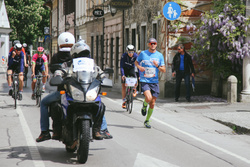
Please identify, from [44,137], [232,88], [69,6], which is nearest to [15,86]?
[232,88]

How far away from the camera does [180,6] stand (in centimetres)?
2145

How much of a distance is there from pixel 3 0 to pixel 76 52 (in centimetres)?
6010

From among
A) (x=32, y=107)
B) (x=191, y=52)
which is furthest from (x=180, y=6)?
(x=32, y=107)

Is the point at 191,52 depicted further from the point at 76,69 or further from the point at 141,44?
the point at 76,69

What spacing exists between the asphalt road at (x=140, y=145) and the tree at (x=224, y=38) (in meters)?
4.84

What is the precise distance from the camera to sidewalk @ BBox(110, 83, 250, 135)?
40.7 ft

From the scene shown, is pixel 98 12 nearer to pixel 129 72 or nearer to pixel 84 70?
pixel 129 72

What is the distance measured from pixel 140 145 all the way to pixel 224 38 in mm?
10029

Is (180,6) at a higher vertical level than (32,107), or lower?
higher

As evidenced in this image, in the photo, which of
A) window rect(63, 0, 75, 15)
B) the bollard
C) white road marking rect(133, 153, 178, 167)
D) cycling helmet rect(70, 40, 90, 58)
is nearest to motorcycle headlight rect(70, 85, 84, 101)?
cycling helmet rect(70, 40, 90, 58)

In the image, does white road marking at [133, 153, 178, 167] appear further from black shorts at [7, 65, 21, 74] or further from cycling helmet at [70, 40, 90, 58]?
black shorts at [7, 65, 21, 74]

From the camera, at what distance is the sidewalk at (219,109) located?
1241 cm

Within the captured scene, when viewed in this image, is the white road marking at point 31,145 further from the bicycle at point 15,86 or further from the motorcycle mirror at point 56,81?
the bicycle at point 15,86

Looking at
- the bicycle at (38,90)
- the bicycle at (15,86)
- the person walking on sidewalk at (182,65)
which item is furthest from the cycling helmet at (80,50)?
the person walking on sidewalk at (182,65)
